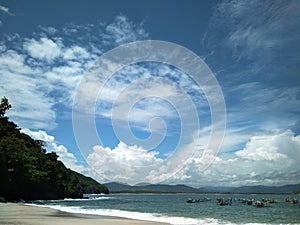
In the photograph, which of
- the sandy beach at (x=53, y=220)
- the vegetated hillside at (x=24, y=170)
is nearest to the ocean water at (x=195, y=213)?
the sandy beach at (x=53, y=220)

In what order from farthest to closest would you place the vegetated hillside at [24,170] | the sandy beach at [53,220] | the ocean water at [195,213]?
the vegetated hillside at [24,170] → the ocean water at [195,213] → the sandy beach at [53,220]

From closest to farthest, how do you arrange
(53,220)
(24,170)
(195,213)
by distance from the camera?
(53,220), (195,213), (24,170)

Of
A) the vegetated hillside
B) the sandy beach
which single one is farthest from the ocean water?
the vegetated hillside

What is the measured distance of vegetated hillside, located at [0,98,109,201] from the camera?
6388cm

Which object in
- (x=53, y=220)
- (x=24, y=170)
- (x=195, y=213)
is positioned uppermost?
(x=24, y=170)

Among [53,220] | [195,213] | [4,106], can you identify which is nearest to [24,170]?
[4,106]

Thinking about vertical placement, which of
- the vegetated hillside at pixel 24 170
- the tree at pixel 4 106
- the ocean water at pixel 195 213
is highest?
the tree at pixel 4 106

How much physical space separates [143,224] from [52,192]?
74116mm

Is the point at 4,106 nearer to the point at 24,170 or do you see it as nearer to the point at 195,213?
the point at 24,170

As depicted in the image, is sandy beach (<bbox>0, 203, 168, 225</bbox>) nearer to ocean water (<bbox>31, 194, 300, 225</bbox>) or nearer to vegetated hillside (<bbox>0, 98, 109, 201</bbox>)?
Result: ocean water (<bbox>31, 194, 300, 225</bbox>)

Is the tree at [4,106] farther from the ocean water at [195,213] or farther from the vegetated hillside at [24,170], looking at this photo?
the ocean water at [195,213]

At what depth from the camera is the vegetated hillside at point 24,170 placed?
63.9 m

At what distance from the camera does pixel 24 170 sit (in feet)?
225

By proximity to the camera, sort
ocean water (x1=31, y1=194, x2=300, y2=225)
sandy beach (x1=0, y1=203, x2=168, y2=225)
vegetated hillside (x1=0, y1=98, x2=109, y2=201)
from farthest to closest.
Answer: vegetated hillside (x1=0, y1=98, x2=109, y2=201)
ocean water (x1=31, y1=194, x2=300, y2=225)
sandy beach (x1=0, y1=203, x2=168, y2=225)
